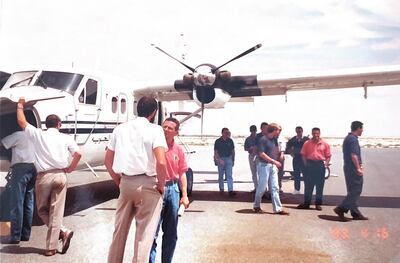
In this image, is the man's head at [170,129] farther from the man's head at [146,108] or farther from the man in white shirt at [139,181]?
the man in white shirt at [139,181]

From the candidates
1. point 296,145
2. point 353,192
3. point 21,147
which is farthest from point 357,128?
point 21,147

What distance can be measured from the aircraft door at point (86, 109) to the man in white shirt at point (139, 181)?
397 cm

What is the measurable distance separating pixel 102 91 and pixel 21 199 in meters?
3.63

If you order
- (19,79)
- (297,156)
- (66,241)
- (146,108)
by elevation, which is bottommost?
(66,241)

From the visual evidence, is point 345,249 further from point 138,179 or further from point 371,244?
point 138,179

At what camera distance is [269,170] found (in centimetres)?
791

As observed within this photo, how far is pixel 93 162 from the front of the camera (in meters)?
8.73

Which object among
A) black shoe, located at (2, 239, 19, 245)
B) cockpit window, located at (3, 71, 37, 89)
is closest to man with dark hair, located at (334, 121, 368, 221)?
black shoe, located at (2, 239, 19, 245)

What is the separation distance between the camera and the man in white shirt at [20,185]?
18.3 ft

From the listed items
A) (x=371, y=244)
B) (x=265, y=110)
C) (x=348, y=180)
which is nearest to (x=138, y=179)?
(x=371, y=244)

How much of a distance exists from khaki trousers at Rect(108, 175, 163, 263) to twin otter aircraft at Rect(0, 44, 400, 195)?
3.41 metres

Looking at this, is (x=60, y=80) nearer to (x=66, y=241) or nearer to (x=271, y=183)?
(x=66, y=241)

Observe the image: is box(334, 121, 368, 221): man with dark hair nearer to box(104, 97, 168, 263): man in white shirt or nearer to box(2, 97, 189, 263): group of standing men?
box(2, 97, 189, 263): group of standing men

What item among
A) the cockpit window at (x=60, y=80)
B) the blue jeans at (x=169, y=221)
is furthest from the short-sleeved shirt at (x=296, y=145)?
the blue jeans at (x=169, y=221)
